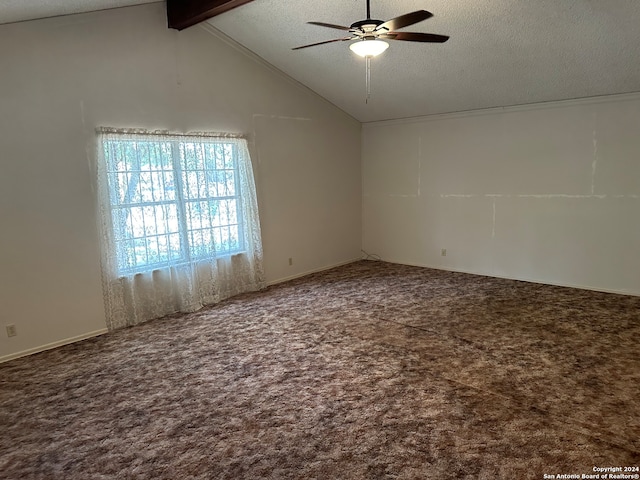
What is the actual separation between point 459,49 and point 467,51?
9 cm

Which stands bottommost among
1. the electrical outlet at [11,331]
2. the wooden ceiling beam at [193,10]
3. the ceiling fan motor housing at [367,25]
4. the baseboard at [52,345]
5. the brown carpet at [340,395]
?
the brown carpet at [340,395]

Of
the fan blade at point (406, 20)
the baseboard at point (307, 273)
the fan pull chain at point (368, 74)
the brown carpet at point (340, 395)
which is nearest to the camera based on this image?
the brown carpet at point (340, 395)

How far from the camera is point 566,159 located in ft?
17.5

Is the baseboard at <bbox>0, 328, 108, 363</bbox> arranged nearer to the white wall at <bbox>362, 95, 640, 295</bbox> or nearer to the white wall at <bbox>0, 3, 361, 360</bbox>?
the white wall at <bbox>0, 3, 361, 360</bbox>

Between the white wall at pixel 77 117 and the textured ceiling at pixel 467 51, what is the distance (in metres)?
0.64

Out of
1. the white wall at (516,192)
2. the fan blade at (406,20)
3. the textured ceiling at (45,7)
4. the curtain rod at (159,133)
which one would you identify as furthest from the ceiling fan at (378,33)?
the white wall at (516,192)

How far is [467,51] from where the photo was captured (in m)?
4.45

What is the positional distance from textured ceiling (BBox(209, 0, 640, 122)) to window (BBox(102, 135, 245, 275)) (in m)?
1.42

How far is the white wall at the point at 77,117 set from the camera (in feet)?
12.2

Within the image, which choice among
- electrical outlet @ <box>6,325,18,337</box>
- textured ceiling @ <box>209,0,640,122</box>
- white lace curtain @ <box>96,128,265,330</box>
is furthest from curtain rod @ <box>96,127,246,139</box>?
electrical outlet @ <box>6,325,18,337</box>

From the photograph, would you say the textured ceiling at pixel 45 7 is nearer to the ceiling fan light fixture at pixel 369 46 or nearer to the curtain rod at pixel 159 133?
the curtain rod at pixel 159 133

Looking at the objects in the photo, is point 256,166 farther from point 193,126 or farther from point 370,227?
point 370,227

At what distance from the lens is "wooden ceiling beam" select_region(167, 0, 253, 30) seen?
13.1 ft

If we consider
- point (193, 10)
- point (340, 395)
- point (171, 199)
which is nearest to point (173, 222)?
point (171, 199)
